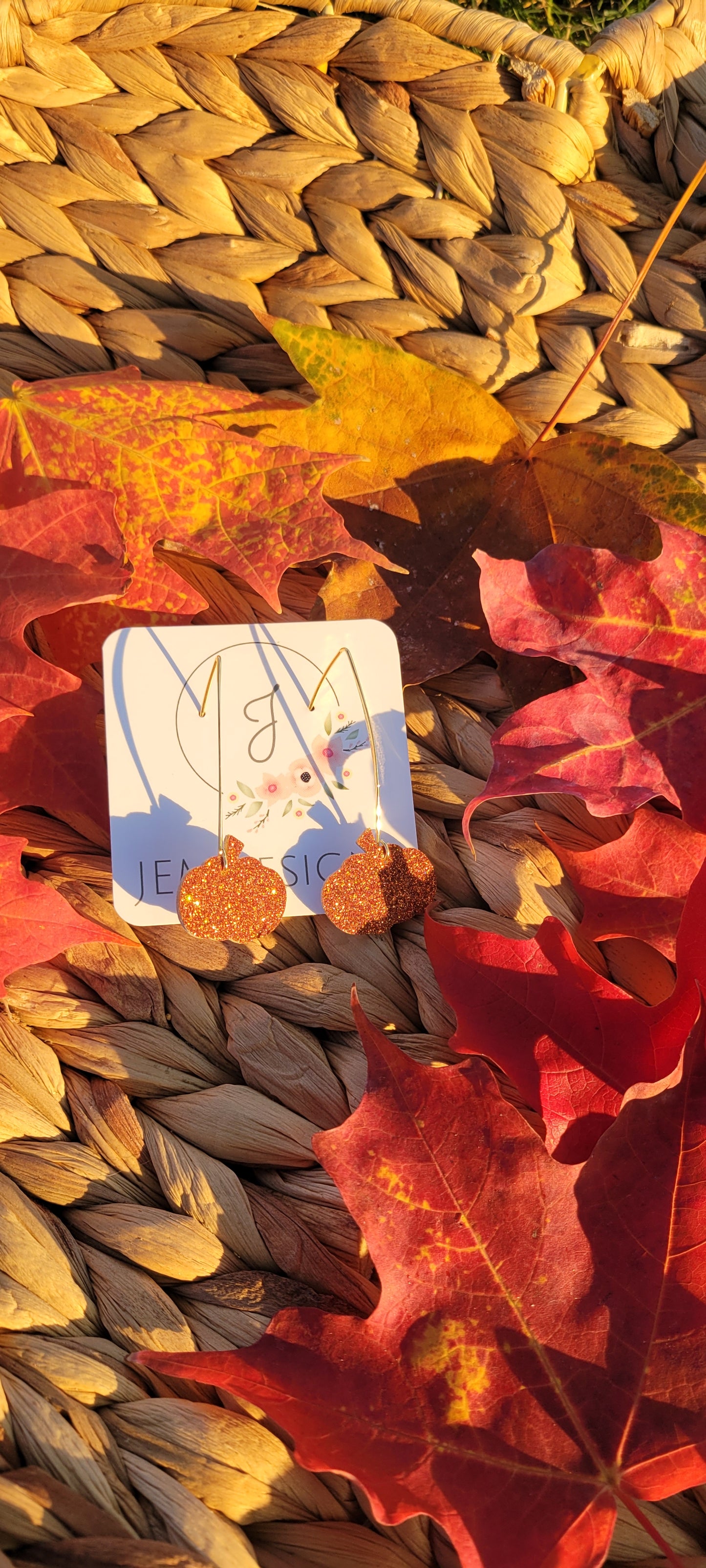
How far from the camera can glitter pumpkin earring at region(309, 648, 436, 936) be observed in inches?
24.8

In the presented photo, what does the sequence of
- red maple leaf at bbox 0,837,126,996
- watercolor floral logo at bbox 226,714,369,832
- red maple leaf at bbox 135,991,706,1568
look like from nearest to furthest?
red maple leaf at bbox 135,991,706,1568 → red maple leaf at bbox 0,837,126,996 → watercolor floral logo at bbox 226,714,369,832

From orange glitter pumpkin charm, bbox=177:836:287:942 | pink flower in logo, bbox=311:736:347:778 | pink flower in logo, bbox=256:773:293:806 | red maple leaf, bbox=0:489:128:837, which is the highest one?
red maple leaf, bbox=0:489:128:837

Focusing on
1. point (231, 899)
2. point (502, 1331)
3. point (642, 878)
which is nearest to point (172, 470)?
point (231, 899)

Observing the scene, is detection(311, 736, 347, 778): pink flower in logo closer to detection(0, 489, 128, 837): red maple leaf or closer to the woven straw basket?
detection(0, 489, 128, 837): red maple leaf

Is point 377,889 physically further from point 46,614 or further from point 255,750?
point 46,614

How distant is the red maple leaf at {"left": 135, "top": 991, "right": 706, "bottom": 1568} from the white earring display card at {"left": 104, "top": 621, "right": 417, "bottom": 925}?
0.20 m

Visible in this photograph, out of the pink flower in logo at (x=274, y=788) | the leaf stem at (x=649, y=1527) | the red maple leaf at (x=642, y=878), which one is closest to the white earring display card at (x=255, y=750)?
the pink flower in logo at (x=274, y=788)

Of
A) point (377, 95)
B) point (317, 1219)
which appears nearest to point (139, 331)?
point (377, 95)

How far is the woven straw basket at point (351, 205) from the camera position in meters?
0.74

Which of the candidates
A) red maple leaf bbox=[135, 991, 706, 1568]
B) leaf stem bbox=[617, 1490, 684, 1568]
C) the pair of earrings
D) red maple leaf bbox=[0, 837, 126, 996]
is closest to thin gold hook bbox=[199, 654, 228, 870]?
the pair of earrings

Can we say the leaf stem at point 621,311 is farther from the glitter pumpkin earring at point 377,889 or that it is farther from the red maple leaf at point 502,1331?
the red maple leaf at point 502,1331

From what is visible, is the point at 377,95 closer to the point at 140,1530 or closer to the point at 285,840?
the point at 285,840

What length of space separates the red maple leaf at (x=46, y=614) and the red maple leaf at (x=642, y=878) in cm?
30

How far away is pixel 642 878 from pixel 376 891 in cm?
16
